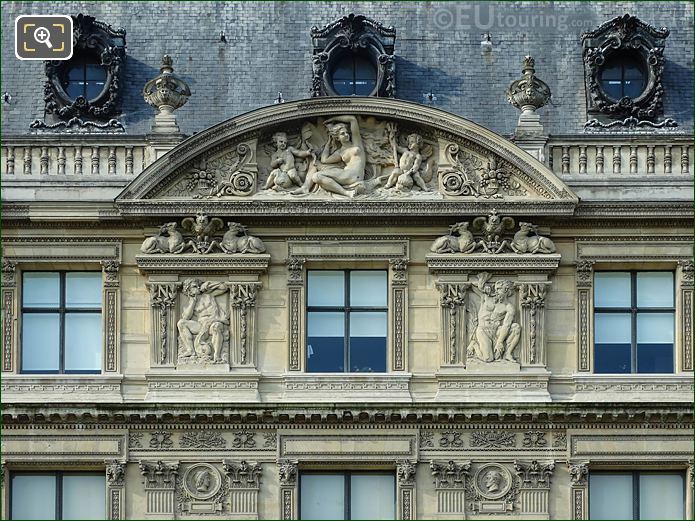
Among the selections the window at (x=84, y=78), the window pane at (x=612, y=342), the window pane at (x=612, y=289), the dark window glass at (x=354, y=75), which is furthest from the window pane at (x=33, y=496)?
the window pane at (x=612, y=289)

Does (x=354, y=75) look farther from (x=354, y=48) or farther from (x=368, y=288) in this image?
(x=368, y=288)

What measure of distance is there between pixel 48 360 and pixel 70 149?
4197mm

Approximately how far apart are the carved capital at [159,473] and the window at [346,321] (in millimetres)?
3321

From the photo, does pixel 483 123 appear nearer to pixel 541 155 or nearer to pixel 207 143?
pixel 541 155

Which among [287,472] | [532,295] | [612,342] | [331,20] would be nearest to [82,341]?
[287,472]

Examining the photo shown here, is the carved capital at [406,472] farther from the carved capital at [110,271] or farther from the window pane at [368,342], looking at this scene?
the carved capital at [110,271]

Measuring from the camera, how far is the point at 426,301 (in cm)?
4706

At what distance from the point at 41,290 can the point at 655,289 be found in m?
12.1

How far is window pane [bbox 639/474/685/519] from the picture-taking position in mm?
46469

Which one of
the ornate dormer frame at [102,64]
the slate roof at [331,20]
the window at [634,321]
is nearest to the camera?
the window at [634,321]

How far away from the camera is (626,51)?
50.0m

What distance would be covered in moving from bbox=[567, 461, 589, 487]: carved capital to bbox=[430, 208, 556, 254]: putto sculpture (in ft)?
13.8

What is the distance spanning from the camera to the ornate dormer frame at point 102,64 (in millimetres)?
49594

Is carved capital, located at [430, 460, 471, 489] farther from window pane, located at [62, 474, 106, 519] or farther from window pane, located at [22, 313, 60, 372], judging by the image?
window pane, located at [22, 313, 60, 372]
